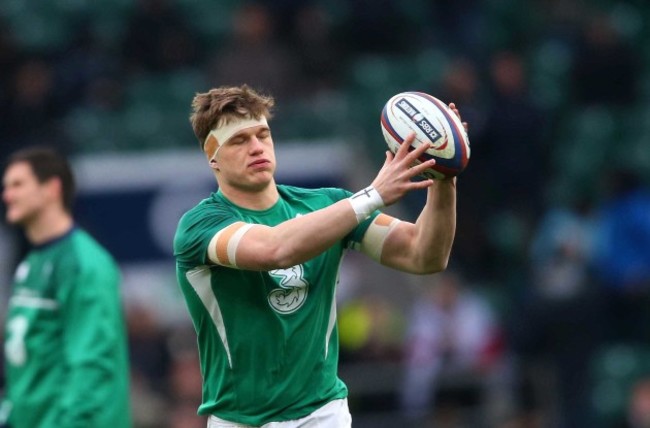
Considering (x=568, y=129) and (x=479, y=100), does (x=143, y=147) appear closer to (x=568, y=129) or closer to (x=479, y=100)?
(x=479, y=100)

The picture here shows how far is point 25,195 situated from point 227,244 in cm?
190

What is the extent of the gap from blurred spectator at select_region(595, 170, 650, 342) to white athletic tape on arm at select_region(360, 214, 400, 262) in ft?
21.1

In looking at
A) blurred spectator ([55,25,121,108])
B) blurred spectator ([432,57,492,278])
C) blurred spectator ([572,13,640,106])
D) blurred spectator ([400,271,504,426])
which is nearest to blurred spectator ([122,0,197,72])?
blurred spectator ([55,25,121,108])

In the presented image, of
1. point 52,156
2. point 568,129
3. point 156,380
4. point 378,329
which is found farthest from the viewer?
point 568,129

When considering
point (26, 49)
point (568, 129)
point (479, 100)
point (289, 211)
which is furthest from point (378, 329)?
point (289, 211)

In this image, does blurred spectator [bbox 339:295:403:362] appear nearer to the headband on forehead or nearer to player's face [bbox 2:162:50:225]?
player's face [bbox 2:162:50:225]

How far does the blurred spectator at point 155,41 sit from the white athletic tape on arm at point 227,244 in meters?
8.83

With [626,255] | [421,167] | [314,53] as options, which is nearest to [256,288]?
[421,167]

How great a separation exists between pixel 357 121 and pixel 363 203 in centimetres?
Result: 885

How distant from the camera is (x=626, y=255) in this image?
12414 mm

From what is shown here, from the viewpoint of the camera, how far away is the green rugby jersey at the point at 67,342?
6656 mm

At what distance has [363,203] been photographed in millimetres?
5379

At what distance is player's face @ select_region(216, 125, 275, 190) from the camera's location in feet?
18.7

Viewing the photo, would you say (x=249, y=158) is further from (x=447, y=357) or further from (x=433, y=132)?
(x=447, y=357)
